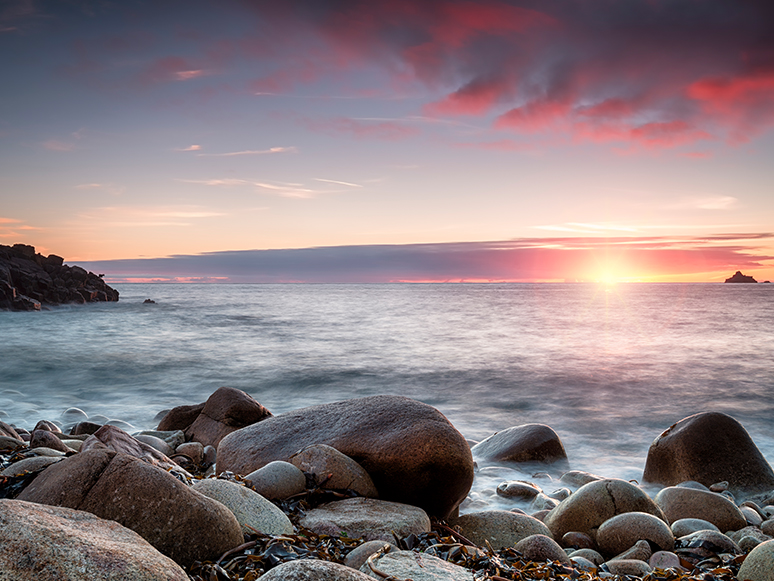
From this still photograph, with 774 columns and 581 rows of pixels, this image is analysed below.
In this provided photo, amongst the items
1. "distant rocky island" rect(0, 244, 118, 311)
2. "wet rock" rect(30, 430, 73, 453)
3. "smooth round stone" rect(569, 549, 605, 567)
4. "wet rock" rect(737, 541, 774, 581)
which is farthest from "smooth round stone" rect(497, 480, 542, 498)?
"distant rocky island" rect(0, 244, 118, 311)

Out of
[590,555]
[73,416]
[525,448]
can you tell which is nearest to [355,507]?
[590,555]

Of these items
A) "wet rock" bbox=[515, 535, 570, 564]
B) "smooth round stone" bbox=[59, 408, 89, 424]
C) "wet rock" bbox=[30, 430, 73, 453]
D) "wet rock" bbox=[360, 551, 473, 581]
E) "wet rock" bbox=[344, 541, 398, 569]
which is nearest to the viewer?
"wet rock" bbox=[360, 551, 473, 581]

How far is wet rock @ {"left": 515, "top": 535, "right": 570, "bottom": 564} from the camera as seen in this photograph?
346 centimetres

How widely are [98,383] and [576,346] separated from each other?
17.7m

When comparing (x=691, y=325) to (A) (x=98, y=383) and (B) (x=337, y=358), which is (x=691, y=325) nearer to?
(B) (x=337, y=358)

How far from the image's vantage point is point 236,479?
3912 millimetres

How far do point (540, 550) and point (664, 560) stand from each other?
96 centimetres

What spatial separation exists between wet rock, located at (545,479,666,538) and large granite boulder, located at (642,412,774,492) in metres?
2.38

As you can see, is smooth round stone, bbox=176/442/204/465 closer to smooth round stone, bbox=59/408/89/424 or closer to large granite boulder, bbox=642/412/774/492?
smooth round stone, bbox=59/408/89/424

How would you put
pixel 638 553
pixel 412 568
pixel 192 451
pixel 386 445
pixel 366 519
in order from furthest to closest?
pixel 192 451
pixel 386 445
pixel 638 553
pixel 366 519
pixel 412 568

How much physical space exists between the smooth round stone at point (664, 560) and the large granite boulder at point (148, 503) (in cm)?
294

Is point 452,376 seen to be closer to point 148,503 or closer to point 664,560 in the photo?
point 664,560

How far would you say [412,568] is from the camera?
241 centimetres

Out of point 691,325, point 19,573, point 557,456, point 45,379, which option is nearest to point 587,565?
point 19,573
